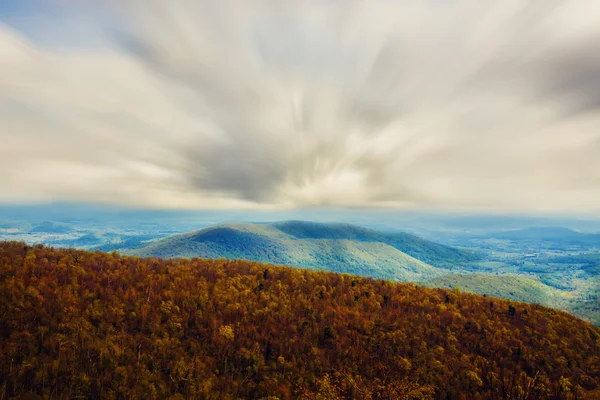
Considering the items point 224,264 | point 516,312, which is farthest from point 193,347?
point 516,312

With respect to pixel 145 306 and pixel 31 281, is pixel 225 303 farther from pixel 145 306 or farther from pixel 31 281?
pixel 31 281

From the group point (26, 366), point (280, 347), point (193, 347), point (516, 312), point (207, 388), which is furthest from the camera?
point (516, 312)

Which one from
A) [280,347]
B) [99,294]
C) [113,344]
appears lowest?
[280,347]

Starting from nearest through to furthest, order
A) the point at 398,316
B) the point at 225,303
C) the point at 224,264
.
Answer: the point at 225,303, the point at 398,316, the point at 224,264

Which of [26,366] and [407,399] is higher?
[26,366]

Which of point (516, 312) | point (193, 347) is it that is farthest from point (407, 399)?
point (516, 312)

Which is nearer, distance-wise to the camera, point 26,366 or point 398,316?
point 26,366

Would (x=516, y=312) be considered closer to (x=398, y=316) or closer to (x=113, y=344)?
(x=398, y=316)
